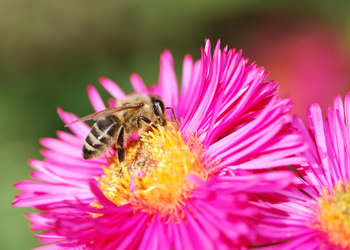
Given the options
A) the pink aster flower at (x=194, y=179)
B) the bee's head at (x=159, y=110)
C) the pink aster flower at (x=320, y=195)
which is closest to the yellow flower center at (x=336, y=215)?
the pink aster flower at (x=320, y=195)

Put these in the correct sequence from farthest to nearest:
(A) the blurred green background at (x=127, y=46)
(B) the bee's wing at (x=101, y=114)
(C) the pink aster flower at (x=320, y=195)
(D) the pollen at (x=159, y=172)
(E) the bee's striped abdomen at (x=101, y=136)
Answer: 1. (A) the blurred green background at (x=127, y=46)
2. (E) the bee's striped abdomen at (x=101, y=136)
3. (B) the bee's wing at (x=101, y=114)
4. (D) the pollen at (x=159, y=172)
5. (C) the pink aster flower at (x=320, y=195)

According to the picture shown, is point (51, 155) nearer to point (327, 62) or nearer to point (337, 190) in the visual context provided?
point (337, 190)

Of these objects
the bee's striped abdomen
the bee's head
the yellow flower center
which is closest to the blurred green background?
the bee's striped abdomen

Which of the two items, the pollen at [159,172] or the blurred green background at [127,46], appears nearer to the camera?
the pollen at [159,172]

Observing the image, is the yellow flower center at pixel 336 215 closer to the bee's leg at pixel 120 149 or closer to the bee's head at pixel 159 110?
the bee's head at pixel 159 110

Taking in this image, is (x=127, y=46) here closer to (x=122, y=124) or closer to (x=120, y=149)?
(x=122, y=124)
